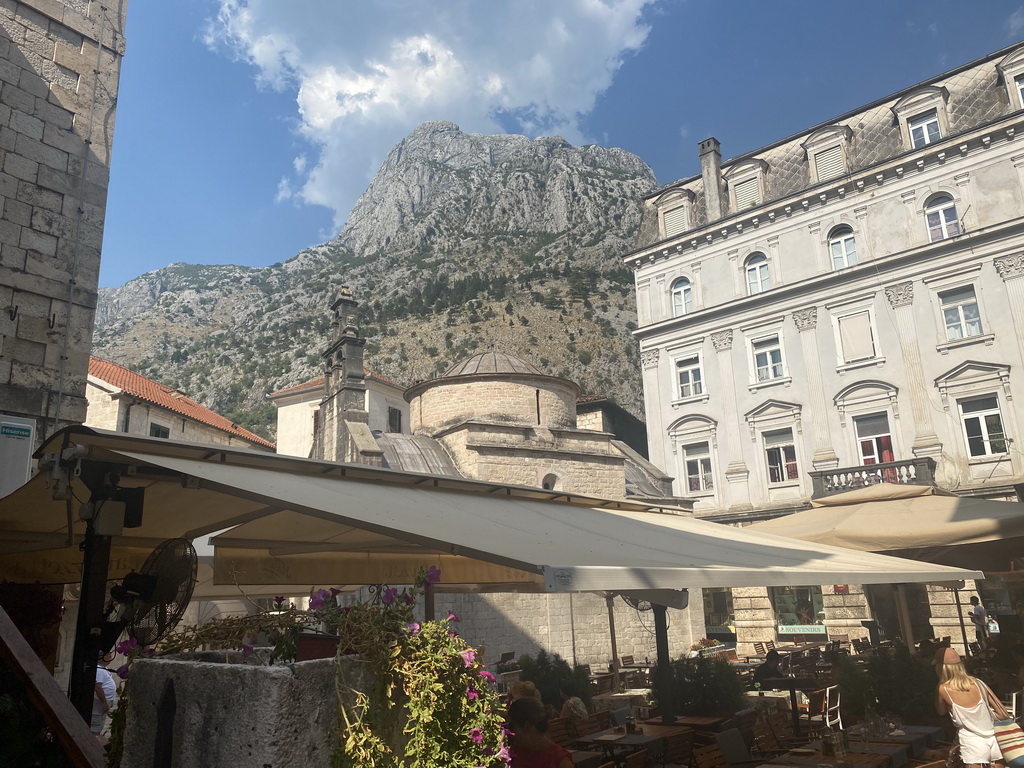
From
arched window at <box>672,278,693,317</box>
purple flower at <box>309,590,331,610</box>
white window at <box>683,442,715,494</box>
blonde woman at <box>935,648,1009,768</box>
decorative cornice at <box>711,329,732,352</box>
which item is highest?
arched window at <box>672,278,693,317</box>

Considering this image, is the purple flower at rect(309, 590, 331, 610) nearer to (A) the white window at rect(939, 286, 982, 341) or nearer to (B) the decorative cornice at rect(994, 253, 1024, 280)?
(A) the white window at rect(939, 286, 982, 341)

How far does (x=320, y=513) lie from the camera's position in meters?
3.64

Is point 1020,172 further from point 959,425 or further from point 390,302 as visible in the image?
point 390,302

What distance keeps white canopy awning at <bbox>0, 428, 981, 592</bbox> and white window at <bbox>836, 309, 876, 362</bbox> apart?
1673 cm

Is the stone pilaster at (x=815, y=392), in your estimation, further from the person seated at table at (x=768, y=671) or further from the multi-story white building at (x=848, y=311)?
the person seated at table at (x=768, y=671)

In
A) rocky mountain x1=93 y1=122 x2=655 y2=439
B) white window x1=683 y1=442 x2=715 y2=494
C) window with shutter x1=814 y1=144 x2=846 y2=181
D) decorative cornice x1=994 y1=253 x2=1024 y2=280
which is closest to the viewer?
decorative cornice x1=994 y1=253 x2=1024 y2=280

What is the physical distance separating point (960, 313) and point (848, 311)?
10.2 feet

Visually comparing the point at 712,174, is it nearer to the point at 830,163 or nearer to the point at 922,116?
the point at 830,163

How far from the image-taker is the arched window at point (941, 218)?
21.5 metres

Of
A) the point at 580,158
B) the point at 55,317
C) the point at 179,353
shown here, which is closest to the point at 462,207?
the point at 580,158

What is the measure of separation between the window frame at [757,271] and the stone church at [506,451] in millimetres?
7595

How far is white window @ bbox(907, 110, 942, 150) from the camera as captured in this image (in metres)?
22.3

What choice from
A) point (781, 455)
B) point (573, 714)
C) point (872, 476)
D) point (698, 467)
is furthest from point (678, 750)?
point (698, 467)

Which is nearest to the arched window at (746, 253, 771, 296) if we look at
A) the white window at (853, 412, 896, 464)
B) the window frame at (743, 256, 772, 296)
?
the window frame at (743, 256, 772, 296)
